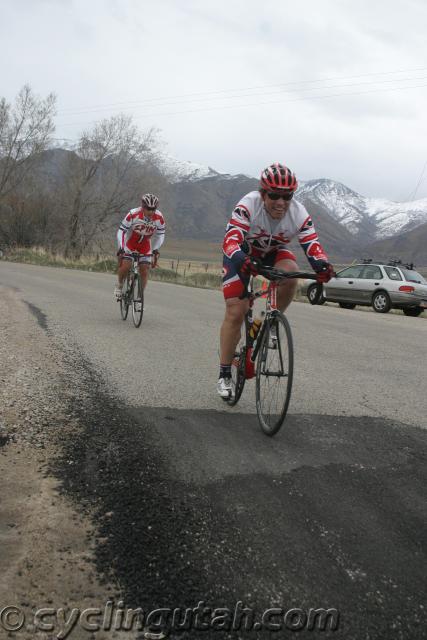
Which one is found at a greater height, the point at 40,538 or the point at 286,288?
the point at 286,288

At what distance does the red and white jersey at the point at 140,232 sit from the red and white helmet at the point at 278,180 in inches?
190

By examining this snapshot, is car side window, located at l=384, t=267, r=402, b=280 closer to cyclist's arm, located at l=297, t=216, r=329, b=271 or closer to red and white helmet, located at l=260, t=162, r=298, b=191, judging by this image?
cyclist's arm, located at l=297, t=216, r=329, b=271

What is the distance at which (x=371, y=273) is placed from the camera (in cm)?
1934

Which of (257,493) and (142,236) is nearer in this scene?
(257,493)

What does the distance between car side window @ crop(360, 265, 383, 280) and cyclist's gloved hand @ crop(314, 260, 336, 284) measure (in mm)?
15486

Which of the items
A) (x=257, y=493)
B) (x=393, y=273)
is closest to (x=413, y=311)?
(x=393, y=273)

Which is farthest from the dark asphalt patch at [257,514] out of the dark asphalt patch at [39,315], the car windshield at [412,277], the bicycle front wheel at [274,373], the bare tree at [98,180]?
the bare tree at [98,180]

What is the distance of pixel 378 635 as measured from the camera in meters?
1.93

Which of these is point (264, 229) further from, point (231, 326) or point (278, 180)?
point (231, 326)

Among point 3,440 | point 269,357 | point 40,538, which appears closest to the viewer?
point 40,538

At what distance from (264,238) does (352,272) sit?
52.5ft

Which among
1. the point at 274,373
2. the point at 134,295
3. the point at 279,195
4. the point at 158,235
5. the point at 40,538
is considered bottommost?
the point at 40,538

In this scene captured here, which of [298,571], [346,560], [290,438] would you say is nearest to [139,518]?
[298,571]

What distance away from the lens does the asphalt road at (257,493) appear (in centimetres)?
212
